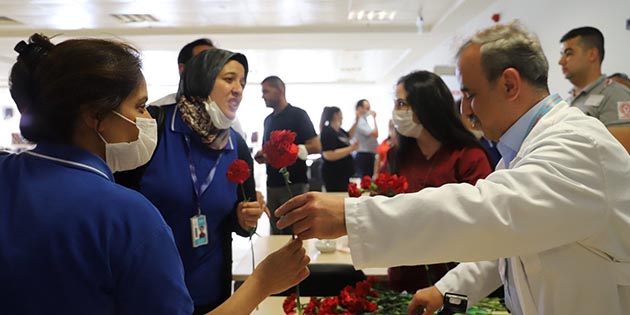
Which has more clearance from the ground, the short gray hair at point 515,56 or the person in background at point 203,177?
the short gray hair at point 515,56

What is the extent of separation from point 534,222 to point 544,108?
0.35 meters

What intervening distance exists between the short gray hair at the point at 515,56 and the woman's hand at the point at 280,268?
62 cm

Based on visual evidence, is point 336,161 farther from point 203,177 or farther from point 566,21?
point 203,177

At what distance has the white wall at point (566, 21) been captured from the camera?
138 inches

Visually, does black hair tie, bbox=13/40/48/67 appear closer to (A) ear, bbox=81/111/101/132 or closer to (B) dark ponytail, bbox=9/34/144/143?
(B) dark ponytail, bbox=9/34/144/143

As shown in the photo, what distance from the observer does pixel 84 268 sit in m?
0.71

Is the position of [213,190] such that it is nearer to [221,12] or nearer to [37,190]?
[37,190]

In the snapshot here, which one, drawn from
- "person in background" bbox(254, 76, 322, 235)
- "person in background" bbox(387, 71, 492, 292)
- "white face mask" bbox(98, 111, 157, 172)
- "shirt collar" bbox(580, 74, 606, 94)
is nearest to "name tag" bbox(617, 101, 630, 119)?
"shirt collar" bbox(580, 74, 606, 94)

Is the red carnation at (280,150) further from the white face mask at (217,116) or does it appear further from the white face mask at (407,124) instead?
the white face mask at (407,124)

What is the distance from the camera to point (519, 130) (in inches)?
43.7

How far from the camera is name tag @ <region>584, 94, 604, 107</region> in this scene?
10.1ft

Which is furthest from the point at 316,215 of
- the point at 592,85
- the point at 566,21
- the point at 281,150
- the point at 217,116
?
the point at 566,21

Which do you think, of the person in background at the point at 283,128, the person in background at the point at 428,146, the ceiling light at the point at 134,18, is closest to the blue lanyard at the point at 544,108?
the person in background at the point at 428,146

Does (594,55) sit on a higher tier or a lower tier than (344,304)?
higher
